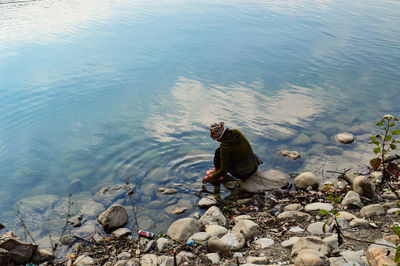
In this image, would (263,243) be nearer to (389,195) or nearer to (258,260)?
(258,260)

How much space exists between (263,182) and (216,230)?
2.13 meters

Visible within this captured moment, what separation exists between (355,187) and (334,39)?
1545 cm

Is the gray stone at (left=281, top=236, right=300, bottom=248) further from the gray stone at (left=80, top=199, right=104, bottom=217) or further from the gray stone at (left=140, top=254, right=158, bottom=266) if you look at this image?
the gray stone at (left=80, top=199, right=104, bottom=217)

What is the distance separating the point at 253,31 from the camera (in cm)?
2097

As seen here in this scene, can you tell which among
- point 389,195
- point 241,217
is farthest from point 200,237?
point 389,195

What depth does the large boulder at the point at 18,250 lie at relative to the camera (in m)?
5.09

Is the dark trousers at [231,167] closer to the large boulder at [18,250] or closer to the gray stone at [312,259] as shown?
the gray stone at [312,259]

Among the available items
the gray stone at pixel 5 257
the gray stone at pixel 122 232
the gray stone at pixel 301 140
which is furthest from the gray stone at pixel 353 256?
the gray stone at pixel 301 140

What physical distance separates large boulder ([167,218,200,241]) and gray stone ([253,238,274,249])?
1026mm

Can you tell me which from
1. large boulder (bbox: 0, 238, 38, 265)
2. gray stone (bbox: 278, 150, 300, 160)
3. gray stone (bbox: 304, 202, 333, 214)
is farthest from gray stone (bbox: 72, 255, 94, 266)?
gray stone (bbox: 278, 150, 300, 160)

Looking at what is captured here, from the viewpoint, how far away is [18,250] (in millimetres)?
5141

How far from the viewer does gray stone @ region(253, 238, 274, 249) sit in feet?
16.8

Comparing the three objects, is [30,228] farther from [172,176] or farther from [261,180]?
[261,180]

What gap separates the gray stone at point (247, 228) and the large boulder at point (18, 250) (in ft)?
10.1
